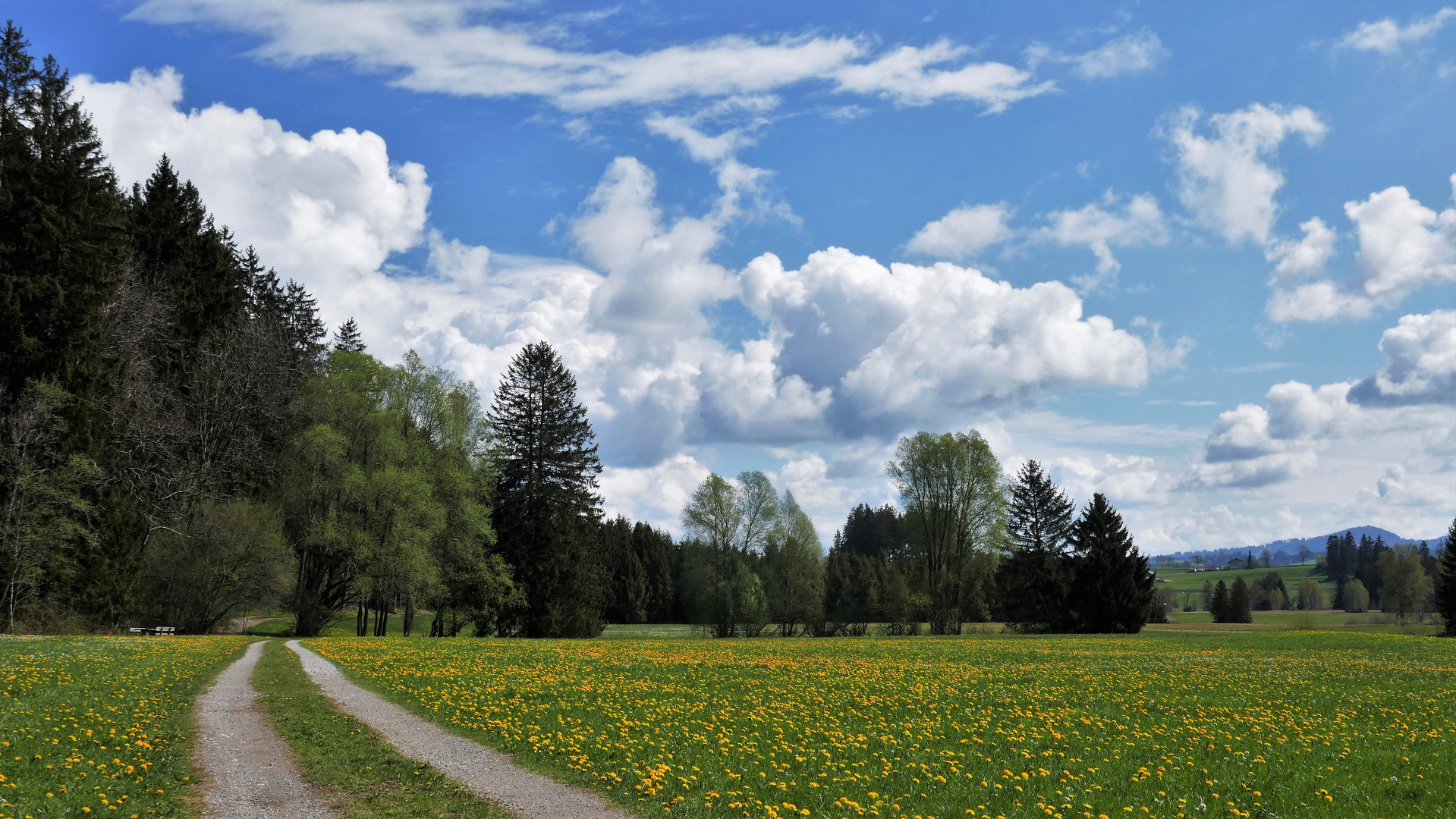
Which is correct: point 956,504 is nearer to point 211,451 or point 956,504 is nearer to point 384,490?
point 384,490

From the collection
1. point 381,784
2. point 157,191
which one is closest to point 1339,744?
point 381,784

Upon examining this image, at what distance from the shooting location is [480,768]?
10992 mm

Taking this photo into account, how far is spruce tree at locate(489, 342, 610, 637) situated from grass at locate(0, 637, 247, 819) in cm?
2975

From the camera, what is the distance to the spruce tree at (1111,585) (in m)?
62.4

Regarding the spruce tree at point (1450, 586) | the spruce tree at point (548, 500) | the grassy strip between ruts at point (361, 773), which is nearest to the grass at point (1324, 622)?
the spruce tree at point (1450, 586)

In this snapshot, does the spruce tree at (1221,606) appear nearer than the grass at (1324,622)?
No

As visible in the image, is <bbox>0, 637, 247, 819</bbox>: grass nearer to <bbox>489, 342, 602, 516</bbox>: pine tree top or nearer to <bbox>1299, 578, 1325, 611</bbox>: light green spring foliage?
<bbox>489, 342, 602, 516</bbox>: pine tree top

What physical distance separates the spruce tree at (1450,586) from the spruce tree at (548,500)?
2552 inches

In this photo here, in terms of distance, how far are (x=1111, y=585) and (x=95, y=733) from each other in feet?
213

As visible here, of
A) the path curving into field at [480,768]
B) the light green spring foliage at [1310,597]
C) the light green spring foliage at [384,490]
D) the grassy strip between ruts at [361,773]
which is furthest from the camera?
the light green spring foliage at [1310,597]

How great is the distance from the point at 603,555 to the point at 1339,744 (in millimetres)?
50631

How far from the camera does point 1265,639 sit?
48719 mm

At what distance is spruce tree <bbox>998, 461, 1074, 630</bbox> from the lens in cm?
6372

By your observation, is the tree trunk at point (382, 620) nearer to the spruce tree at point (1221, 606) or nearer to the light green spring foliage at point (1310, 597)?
the spruce tree at point (1221, 606)
